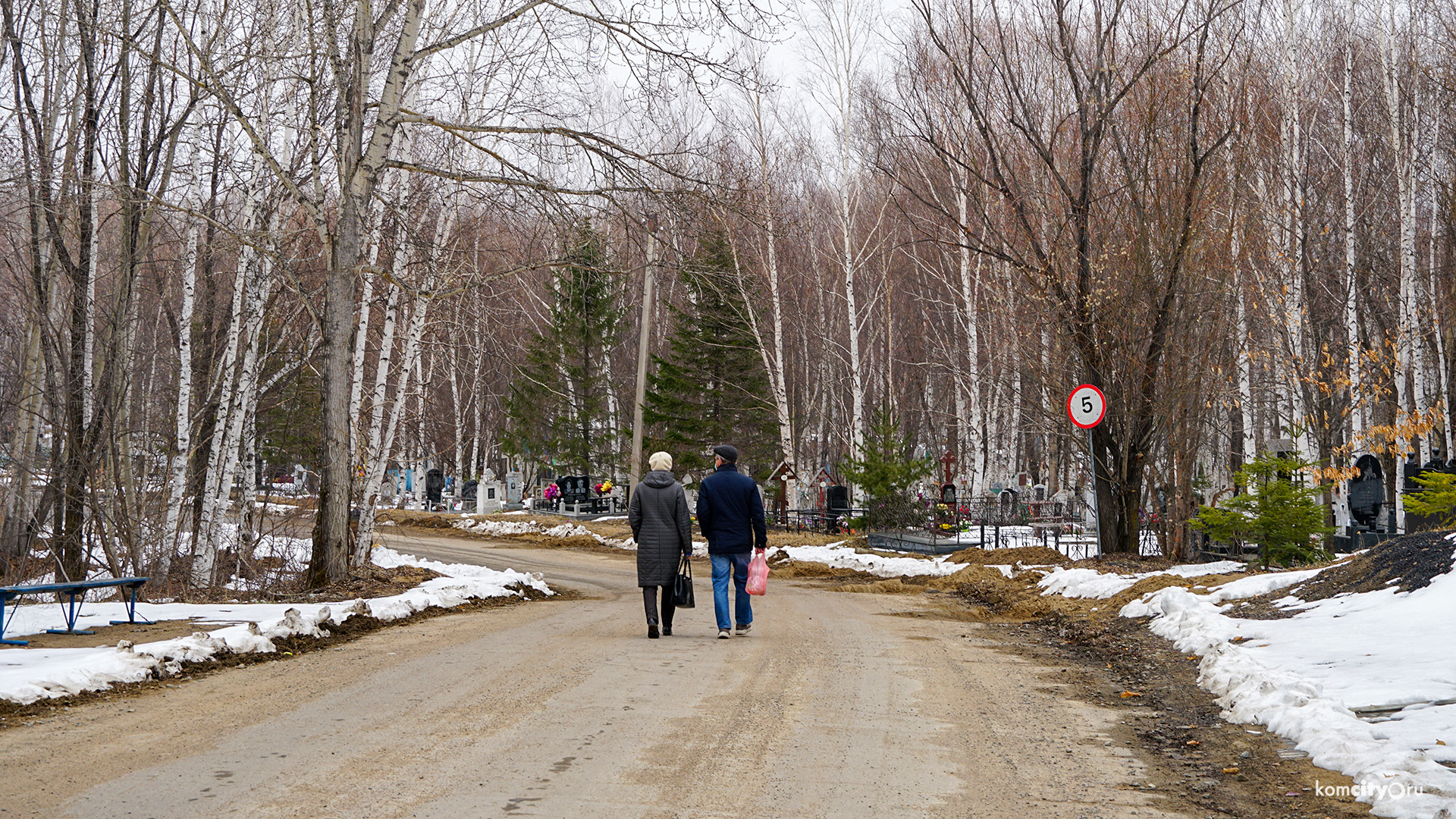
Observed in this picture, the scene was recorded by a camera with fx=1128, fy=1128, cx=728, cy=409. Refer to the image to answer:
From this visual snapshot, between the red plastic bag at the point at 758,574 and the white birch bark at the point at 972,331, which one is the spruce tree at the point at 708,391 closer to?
the white birch bark at the point at 972,331

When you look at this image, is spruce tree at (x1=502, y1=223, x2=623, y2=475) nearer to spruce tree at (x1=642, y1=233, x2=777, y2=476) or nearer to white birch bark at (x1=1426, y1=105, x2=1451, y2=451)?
spruce tree at (x1=642, y1=233, x2=777, y2=476)

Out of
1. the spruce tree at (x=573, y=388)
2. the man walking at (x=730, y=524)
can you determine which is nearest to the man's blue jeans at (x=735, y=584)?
the man walking at (x=730, y=524)

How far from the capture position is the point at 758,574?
441 inches

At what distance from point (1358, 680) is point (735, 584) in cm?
581

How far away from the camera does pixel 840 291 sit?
4650cm

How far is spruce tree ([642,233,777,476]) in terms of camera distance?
1538 inches

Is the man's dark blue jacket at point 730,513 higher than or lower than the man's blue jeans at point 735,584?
higher

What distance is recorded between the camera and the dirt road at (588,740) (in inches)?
190

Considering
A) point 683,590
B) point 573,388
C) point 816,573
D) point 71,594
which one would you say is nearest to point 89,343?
point 71,594

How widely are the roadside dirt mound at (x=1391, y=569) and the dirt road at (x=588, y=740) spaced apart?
2.94m

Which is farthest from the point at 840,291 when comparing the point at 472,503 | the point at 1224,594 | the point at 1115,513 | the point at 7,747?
the point at 7,747

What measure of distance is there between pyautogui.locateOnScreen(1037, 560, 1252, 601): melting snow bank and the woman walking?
5354 mm

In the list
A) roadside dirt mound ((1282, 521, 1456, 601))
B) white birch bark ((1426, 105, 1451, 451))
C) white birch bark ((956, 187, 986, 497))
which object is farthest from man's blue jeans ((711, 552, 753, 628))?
white birch bark ((1426, 105, 1451, 451))

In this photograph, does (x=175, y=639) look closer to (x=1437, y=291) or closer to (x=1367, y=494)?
(x=1367, y=494)
